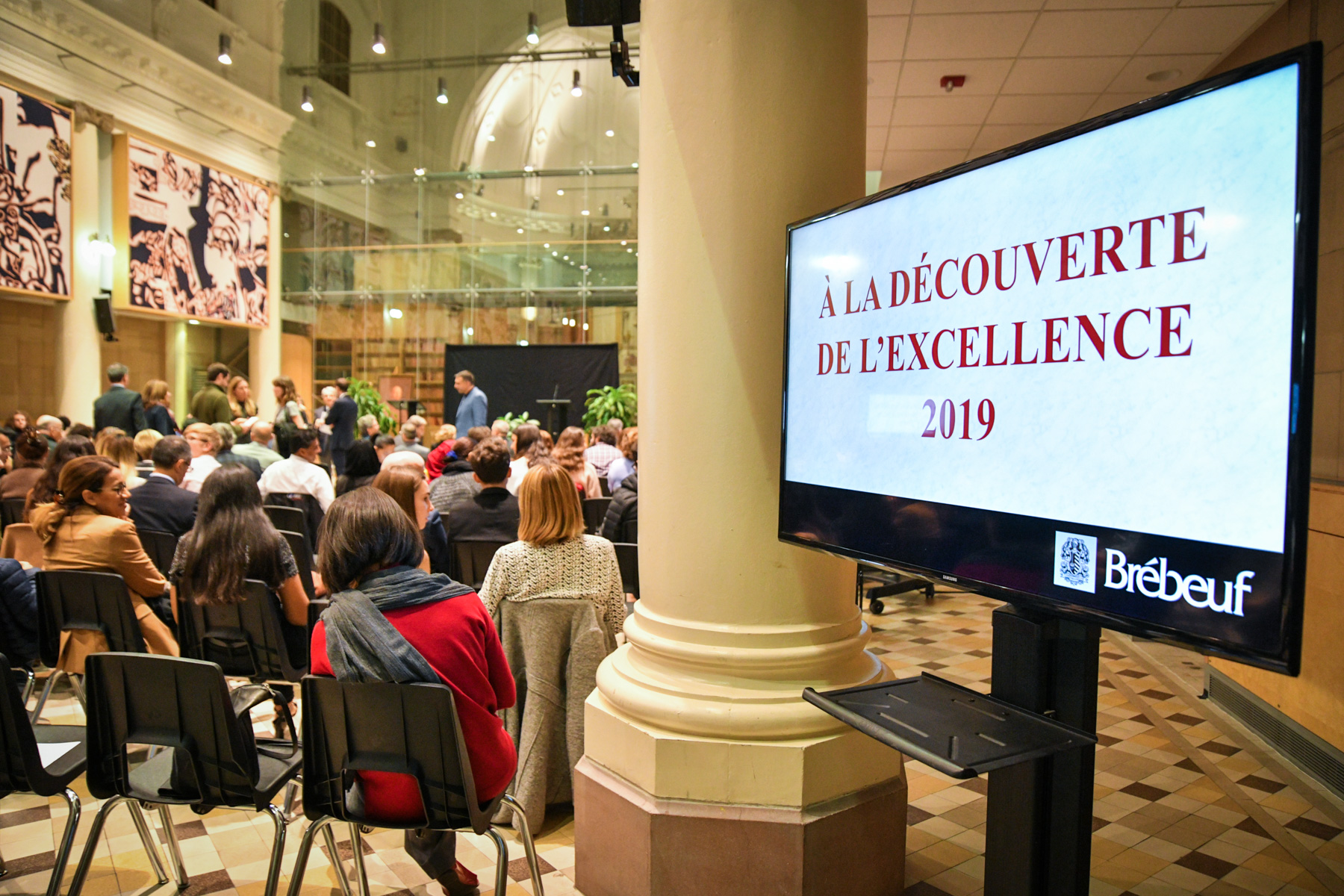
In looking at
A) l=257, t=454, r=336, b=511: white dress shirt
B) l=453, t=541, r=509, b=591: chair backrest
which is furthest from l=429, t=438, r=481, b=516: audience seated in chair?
l=453, t=541, r=509, b=591: chair backrest

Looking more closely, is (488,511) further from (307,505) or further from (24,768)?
(24,768)

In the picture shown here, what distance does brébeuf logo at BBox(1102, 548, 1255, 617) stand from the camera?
115 centimetres

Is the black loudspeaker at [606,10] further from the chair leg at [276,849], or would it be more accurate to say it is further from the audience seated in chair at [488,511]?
the chair leg at [276,849]

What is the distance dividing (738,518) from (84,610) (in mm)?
2566

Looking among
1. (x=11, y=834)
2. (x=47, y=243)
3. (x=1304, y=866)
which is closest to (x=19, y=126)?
(x=47, y=243)

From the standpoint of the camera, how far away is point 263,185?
1540cm

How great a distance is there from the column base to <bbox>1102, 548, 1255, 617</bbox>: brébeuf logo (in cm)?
114

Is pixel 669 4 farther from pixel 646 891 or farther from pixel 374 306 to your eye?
pixel 374 306

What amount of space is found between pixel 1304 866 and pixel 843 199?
8.40ft

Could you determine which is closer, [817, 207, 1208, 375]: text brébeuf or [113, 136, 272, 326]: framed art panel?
[817, 207, 1208, 375]: text brébeuf

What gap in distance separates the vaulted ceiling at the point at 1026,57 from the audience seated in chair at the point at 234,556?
3.71 metres

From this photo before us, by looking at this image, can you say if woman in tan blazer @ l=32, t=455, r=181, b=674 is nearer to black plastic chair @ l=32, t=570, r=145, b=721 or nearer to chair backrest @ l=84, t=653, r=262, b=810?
black plastic chair @ l=32, t=570, r=145, b=721

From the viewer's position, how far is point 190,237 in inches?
534

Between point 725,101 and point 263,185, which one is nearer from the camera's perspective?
point 725,101
